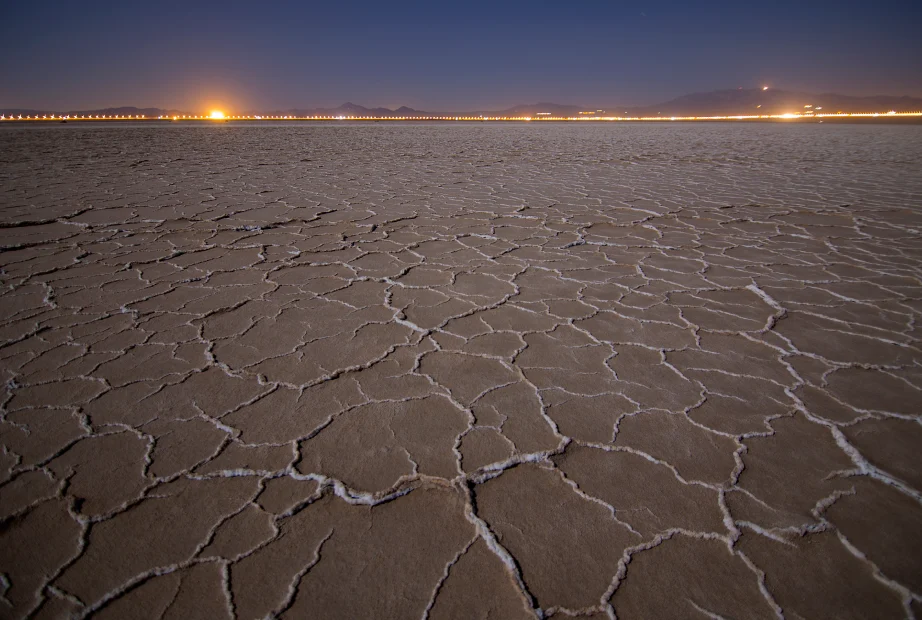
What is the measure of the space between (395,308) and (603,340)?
102cm

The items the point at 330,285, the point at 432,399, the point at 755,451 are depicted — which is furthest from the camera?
the point at 330,285

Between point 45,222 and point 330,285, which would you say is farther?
point 45,222

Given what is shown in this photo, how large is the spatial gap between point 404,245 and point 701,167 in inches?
267

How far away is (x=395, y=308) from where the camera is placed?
2.54 m

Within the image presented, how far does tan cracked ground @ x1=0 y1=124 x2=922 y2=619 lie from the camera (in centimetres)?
111

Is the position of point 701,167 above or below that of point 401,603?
below

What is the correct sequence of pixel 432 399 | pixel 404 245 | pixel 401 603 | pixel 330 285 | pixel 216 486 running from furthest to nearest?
pixel 404 245 → pixel 330 285 → pixel 432 399 → pixel 216 486 → pixel 401 603

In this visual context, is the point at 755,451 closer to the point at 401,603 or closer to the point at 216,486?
the point at 401,603

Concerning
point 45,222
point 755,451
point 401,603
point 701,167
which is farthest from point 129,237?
point 701,167

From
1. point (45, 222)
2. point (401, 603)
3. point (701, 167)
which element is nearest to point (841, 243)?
point (401, 603)

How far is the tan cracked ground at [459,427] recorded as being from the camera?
1109mm

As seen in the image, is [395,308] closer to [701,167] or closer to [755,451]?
[755,451]

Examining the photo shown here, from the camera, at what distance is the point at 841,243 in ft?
12.1

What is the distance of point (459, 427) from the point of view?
5.35 feet
